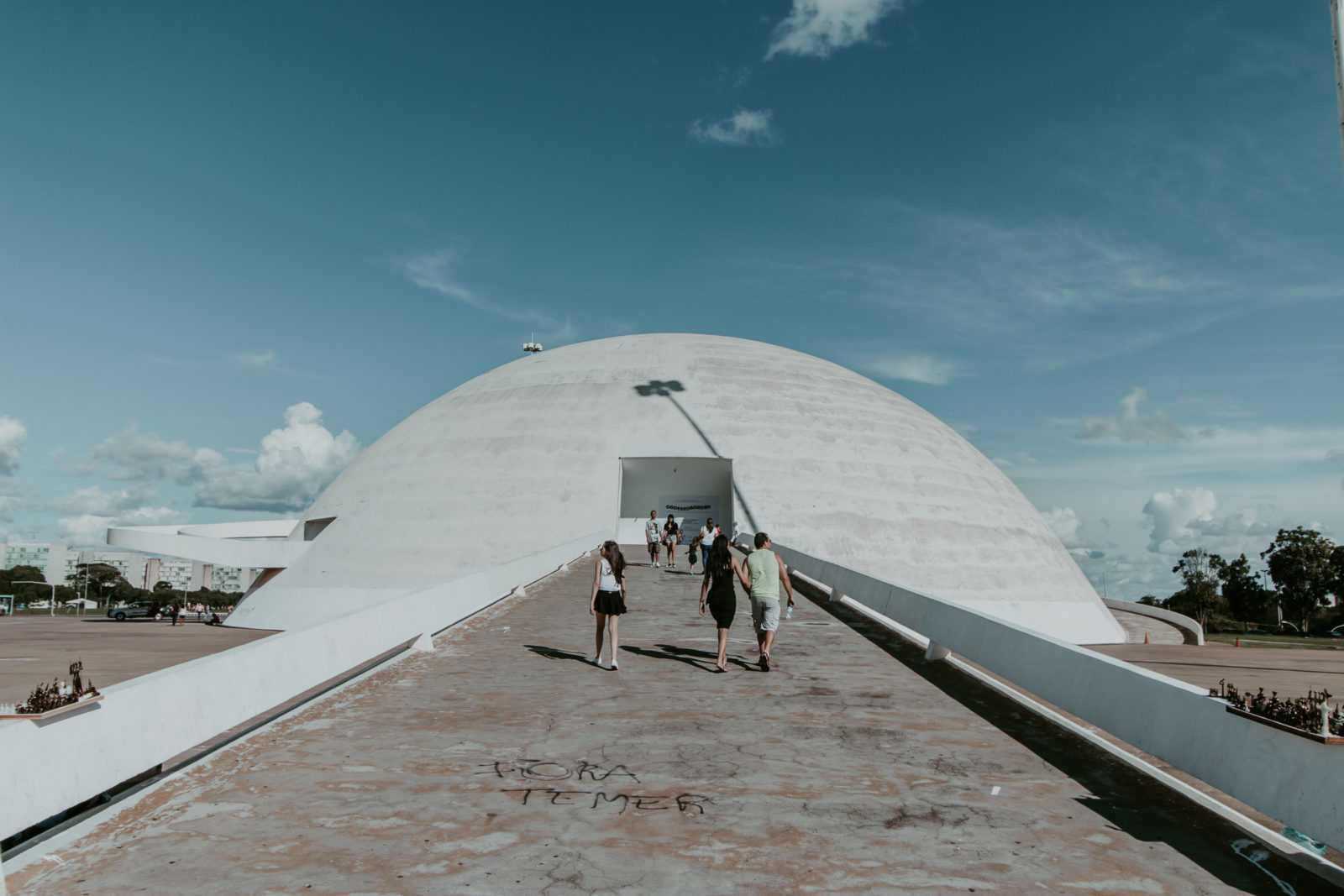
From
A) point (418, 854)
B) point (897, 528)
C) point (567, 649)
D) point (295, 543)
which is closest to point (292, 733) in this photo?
point (418, 854)

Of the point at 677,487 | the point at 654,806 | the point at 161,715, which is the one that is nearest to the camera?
the point at 654,806

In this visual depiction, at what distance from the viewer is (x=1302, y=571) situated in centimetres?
8362

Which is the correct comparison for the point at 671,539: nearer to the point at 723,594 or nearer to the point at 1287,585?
the point at 723,594

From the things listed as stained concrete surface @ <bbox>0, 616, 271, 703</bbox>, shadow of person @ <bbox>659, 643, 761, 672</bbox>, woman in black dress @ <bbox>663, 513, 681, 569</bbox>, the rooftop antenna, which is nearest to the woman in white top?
shadow of person @ <bbox>659, 643, 761, 672</bbox>

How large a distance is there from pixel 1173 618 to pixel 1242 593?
63608 millimetres

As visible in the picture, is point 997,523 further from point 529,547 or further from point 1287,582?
point 1287,582

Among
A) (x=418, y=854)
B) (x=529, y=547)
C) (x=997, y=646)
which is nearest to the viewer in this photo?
(x=418, y=854)

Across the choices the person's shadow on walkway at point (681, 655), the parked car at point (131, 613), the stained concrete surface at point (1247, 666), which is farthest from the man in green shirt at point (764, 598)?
the parked car at point (131, 613)

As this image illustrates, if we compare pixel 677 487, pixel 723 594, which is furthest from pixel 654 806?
pixel 677 487

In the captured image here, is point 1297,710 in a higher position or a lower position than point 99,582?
higher

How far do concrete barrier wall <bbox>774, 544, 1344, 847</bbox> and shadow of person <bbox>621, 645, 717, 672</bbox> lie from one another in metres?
3.09

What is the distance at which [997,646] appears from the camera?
9883 mm

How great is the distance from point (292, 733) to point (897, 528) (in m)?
23.5

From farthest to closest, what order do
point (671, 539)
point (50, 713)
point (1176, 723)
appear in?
point (671, 539) → point (1176, 723) → point (50, 713)
